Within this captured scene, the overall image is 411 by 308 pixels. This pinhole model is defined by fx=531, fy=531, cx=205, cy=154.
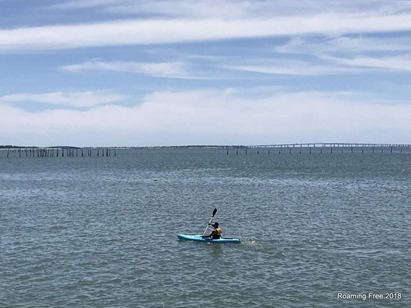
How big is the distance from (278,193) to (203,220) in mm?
25660

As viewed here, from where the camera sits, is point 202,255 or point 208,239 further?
point 208,239

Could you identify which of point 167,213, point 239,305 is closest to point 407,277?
point 239,305

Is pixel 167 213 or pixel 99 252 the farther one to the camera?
pixel 167 213

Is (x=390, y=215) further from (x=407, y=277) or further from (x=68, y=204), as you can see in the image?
(x=68, y=204)

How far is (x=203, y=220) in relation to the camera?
48281mm

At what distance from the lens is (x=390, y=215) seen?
162ft

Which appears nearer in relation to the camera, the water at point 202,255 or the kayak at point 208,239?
the water at point 202,255

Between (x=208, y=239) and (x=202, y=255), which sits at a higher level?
(x=208, y=239)

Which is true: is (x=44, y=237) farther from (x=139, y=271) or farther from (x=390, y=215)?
(x=390, y=215)

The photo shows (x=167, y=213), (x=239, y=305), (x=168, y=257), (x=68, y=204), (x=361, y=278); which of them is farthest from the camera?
(x=68, y=204)

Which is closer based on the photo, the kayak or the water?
the water

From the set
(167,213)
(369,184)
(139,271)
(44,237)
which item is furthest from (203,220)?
(369,184)

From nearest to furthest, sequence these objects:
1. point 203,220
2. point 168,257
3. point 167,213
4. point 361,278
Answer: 1. point 361,278
2. point 168,257
3. point 203,220
4. point 167,213

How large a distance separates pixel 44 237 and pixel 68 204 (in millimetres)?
21099
